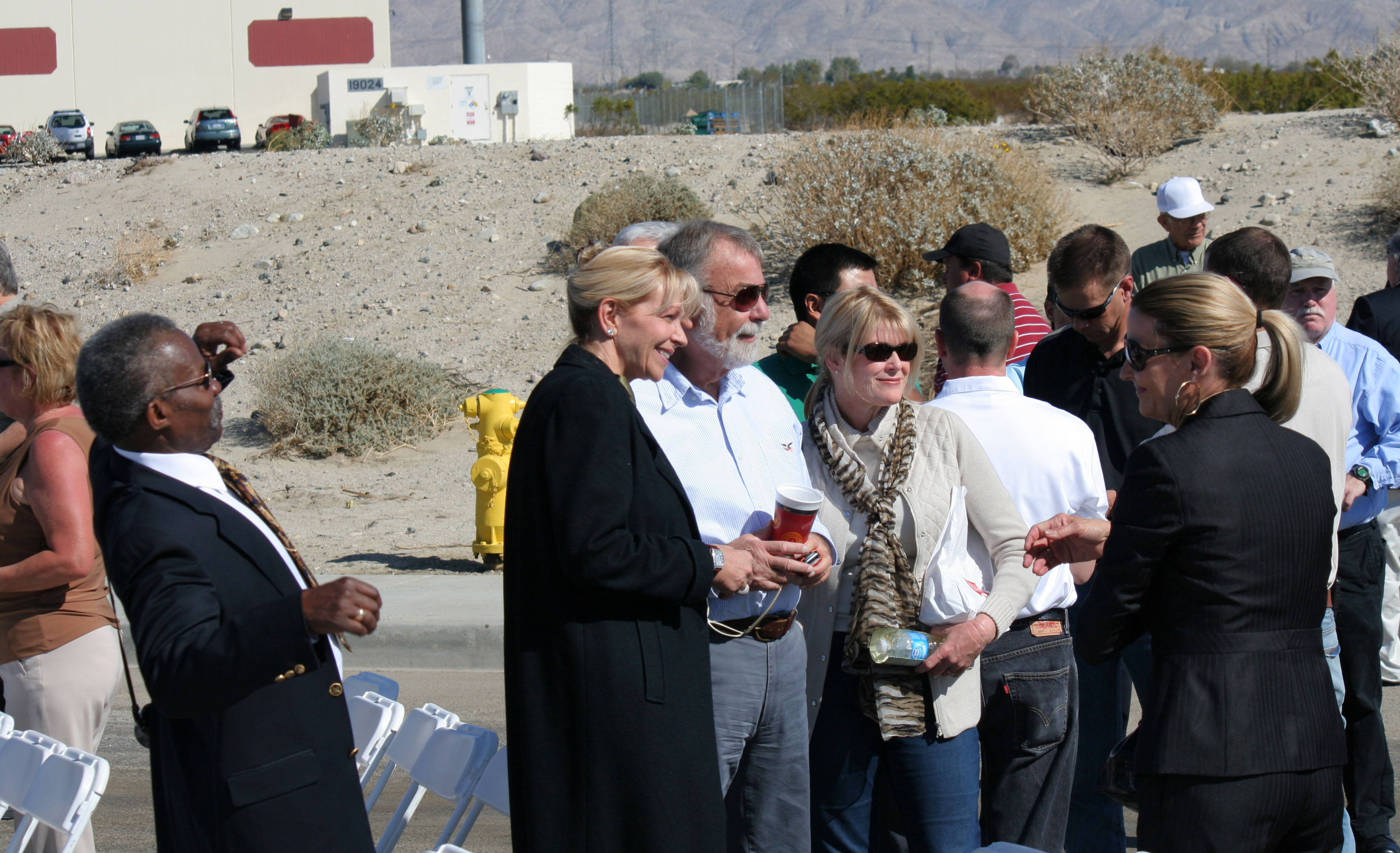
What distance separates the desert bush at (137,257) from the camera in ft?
64.4

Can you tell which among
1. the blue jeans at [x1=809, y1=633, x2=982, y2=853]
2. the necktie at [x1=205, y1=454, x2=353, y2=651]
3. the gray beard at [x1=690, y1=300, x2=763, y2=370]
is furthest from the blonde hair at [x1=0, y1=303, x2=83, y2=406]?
the blue jeans at [x1=809, y1=633, x2=982, y2=853]

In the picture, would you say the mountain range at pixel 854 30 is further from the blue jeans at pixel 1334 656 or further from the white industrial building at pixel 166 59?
the blue jeans at pixel 1334 656

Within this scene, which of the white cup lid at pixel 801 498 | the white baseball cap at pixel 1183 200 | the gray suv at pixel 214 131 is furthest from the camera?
the gray suv at pixel 214 131

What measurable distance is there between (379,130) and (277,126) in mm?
7564

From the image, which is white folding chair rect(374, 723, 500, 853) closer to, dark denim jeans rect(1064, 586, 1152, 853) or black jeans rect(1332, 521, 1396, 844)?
dark denim jeans rect(1064, 586, 1152, 853)

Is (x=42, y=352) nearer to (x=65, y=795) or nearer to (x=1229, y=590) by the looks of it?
(x=65, y=795)

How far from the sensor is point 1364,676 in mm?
4070

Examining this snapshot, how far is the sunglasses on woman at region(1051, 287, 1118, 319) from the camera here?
4.09 meters

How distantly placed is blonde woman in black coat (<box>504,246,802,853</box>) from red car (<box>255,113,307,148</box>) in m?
32.7

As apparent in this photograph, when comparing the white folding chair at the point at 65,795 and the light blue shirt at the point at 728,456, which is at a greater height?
the light blue shirt at the point at 728,456

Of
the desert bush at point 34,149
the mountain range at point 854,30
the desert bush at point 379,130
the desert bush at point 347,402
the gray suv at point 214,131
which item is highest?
the mountain range at point 854,30

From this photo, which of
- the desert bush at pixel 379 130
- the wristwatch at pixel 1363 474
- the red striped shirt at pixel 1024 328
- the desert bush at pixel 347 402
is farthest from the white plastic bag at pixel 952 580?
the desert bush at pixel 379 130

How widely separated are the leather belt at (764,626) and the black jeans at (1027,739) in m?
0.61

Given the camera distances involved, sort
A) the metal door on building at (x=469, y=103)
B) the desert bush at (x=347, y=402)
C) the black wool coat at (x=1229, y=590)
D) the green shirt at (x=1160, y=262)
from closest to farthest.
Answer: the black wool coat at (x=1229, y=590)
the green shirt at (x=1160, y=262)
the desert bush at (x=347, y=402)
the metal door on building at (x=469, y=103)
